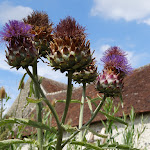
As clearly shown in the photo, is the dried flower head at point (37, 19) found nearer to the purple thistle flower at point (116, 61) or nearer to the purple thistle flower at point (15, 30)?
the purple thistle flower at point (15, 30)

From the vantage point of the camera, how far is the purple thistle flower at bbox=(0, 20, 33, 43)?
6.94ft

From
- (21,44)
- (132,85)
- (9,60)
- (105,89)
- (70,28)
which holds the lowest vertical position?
(105,89)

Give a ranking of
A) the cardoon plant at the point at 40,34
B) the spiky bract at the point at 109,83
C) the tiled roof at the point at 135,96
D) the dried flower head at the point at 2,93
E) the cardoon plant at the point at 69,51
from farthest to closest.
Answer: the tiled roof at the point at 135,96 → the dried flower head at the point at 2,93 → the spiky bract at the point at 109,83 → the cardoon plant at the point at 40,34 → the cardoon plant at the point at 69,51

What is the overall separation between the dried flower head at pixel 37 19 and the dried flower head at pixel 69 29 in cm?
46

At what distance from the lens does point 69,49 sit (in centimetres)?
207

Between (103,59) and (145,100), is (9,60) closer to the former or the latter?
(103,59)

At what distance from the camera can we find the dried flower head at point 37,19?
2.55m

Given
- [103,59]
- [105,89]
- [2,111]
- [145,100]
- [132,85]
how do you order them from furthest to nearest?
[132,85]
[145,100]
[2,111]
[103,59]
[105,89]

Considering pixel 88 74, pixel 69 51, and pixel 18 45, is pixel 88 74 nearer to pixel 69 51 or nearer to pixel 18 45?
pixel 69 51

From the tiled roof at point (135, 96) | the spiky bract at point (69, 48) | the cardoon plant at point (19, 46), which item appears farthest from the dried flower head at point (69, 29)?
the tiled roof at point (135, 96)

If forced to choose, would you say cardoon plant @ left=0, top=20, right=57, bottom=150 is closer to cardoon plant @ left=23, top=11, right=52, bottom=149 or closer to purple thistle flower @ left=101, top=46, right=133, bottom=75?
cardoon plant @ left=23, top=11, right=52, bottom=149

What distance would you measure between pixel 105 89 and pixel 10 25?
1.12m

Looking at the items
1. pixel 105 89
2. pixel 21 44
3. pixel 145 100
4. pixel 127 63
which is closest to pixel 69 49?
pixel 21 44

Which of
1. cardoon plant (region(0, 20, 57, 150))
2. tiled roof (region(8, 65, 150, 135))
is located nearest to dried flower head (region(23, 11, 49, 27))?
cardoon plant (region(0, 20, 57, 150))
